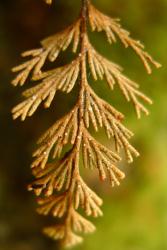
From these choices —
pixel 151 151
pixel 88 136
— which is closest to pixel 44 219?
pixel 151 151

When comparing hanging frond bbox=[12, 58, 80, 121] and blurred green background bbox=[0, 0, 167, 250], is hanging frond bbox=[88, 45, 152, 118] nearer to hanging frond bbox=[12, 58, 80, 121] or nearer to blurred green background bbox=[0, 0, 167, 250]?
hanging frond bbox=[12, 58, 80, 121]

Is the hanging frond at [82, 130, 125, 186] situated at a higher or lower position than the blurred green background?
lower

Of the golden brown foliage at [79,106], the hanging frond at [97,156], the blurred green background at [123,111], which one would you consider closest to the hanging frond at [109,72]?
the golden brown foliage at [79,106]

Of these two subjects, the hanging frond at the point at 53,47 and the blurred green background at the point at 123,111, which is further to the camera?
the blurred green background at the point at 123,111

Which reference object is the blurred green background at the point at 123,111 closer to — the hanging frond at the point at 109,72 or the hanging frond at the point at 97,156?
the hanging frond at the point at 109,72

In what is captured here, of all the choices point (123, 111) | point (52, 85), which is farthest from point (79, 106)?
point (123, 111)

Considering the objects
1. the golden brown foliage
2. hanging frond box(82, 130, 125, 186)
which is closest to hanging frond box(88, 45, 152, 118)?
the golden brown foliage

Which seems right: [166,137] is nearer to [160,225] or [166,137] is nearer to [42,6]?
[160,225]

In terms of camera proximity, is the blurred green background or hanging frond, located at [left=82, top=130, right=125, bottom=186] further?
the blurred green background

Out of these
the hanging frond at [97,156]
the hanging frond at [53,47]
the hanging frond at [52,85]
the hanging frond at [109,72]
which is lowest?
the hanging frond at [97,156]
